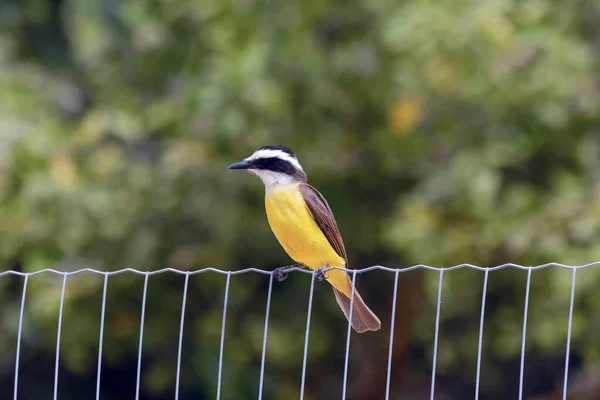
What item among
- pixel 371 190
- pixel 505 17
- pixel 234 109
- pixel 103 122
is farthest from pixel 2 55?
pixel 505 17

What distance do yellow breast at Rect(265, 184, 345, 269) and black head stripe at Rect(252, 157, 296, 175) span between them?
0.15 meters

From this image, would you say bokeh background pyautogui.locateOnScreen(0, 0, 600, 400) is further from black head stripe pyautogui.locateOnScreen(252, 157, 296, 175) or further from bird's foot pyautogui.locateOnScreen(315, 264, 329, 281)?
bird's foot pyautogui.locateOnScreen(315, 264, 329, 281)

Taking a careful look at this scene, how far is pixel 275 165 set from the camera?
4512 millimetres

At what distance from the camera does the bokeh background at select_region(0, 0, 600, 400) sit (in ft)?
19.6

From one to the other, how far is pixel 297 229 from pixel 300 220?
6 centimetres

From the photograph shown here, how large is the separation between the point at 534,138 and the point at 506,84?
376 millimetres

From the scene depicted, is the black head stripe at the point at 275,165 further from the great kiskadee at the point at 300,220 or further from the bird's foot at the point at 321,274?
the bird's foot at the point at 321,274

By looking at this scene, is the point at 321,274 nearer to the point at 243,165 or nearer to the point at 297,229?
the point at 297,229

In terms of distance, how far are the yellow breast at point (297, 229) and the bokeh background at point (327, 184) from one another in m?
1.64

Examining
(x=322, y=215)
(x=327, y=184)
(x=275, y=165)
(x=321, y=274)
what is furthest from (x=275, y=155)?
(x=327, y=184)

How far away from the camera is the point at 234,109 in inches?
240

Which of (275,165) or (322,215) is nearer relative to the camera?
(322,215)

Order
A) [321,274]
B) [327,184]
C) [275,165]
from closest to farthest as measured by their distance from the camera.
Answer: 1. [321,274]
2. [275,165]
3. [327,184]

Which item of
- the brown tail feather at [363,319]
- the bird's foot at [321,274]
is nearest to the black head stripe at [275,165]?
the bird's foot at [321,274]
